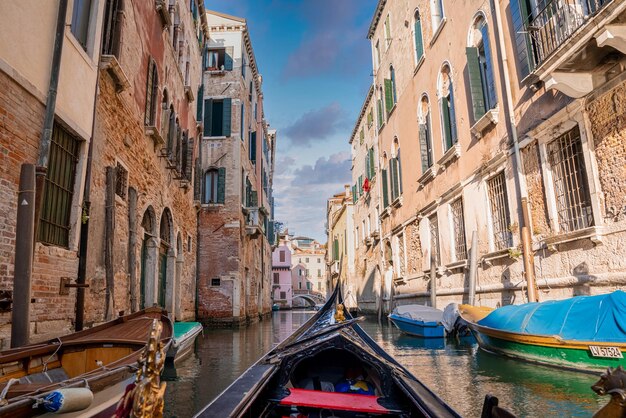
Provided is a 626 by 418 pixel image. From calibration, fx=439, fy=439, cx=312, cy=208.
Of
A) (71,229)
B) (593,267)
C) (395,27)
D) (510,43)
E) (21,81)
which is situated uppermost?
(395,27)

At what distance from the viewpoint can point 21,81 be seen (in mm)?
3957

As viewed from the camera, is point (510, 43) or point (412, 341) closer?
point (510, 43)

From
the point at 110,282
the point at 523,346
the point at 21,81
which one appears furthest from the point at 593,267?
Result: the point at 21,81

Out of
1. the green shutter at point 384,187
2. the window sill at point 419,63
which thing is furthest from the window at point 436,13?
the green shutter at point 384,187

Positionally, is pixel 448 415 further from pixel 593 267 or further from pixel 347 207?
pixel 347 207

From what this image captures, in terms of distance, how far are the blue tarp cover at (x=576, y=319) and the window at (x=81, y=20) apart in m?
6.32

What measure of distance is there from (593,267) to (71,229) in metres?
6.14

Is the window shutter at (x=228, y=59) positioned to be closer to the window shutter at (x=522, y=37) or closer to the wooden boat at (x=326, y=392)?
the window shutter at (x=522, y=37)

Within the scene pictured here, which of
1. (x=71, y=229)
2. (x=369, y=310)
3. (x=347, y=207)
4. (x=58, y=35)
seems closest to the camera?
(x=58, y=35)

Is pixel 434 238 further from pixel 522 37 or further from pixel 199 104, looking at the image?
pixel 199 104

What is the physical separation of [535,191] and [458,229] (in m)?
3.15

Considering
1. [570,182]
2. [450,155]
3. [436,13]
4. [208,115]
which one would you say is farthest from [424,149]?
[208,115]

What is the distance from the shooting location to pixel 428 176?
1071 centimetres

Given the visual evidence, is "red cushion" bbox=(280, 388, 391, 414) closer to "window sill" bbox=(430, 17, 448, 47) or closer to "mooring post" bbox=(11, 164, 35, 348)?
"mooring post" bbox=(11, 164, 35, 348)
